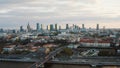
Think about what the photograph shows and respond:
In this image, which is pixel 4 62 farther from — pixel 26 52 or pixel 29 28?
pixel 29 28

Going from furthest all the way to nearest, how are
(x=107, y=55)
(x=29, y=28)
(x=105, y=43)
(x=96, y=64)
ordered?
(x=29, y=28) < (x=105, y=43) < (x=107, y=55) < (x=96, y=64)

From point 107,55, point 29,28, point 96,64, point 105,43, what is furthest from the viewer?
point 29,28

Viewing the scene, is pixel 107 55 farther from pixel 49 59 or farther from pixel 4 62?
pixel 4 62

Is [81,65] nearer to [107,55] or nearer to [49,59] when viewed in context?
[49,59]

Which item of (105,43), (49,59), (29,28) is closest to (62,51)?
(49,59)

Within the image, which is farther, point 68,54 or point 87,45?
point 87,45

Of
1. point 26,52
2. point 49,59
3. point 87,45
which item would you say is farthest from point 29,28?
point 49,59

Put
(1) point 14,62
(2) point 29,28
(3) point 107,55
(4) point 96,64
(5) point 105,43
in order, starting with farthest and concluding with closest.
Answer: (2) point 29,28
(5) point 105,43
(3) point 107,55
(1) point 14,62
(4) point 96,64

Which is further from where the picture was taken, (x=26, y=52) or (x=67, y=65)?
(x=26, y=52)

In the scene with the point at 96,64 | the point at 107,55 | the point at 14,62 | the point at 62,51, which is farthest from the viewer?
the point at 62,51
